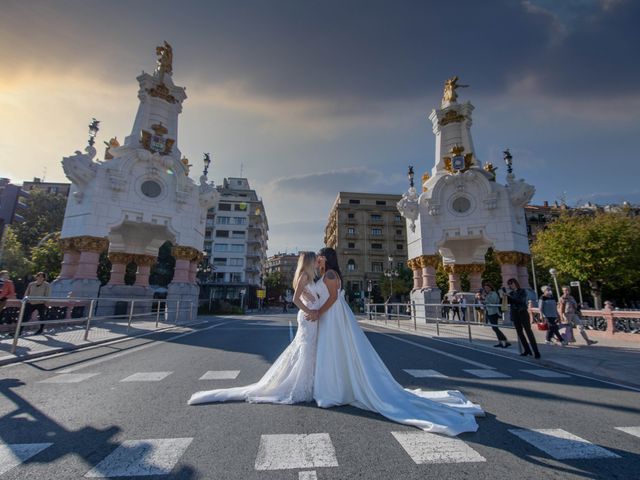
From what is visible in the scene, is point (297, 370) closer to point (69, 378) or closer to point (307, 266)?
point (307, 266)

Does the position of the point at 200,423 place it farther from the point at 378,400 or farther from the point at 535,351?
the point at 535,351

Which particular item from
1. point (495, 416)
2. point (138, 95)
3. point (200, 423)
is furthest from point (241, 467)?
point (138, 95)

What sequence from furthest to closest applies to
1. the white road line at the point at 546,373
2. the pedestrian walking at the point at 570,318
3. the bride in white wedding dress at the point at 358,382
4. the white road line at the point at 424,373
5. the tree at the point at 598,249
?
the tree at the point at 598,249 → the pedestrian walking at the point at 570,318 → the white road line at the point at 546,373 → the white road line at the point at 424,373 → the bride in white wedding dress at the point at 358,382

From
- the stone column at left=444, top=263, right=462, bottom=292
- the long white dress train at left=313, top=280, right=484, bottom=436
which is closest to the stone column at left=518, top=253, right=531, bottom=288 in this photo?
the stone column at left=444, top=263, right=462, bottom=292

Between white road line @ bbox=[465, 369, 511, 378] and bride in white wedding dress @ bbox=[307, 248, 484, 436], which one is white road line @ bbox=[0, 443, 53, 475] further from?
white road line @ bbox=[465, 369, 511, 378]

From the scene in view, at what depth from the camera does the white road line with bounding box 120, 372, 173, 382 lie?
5.01m

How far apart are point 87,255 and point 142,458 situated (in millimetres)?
18099

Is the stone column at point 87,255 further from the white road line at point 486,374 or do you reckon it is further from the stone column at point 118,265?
the white road line at point 486,374

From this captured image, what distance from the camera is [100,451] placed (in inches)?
103

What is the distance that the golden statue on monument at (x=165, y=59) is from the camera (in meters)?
21.6

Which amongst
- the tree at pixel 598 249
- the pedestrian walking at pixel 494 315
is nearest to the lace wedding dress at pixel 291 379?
the pedestrian walking at pixel 494 315

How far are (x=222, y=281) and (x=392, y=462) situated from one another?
5648 cm

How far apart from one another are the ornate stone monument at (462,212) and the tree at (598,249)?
388 inches

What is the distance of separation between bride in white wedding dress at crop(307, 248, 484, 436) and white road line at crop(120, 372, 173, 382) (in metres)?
2.80
